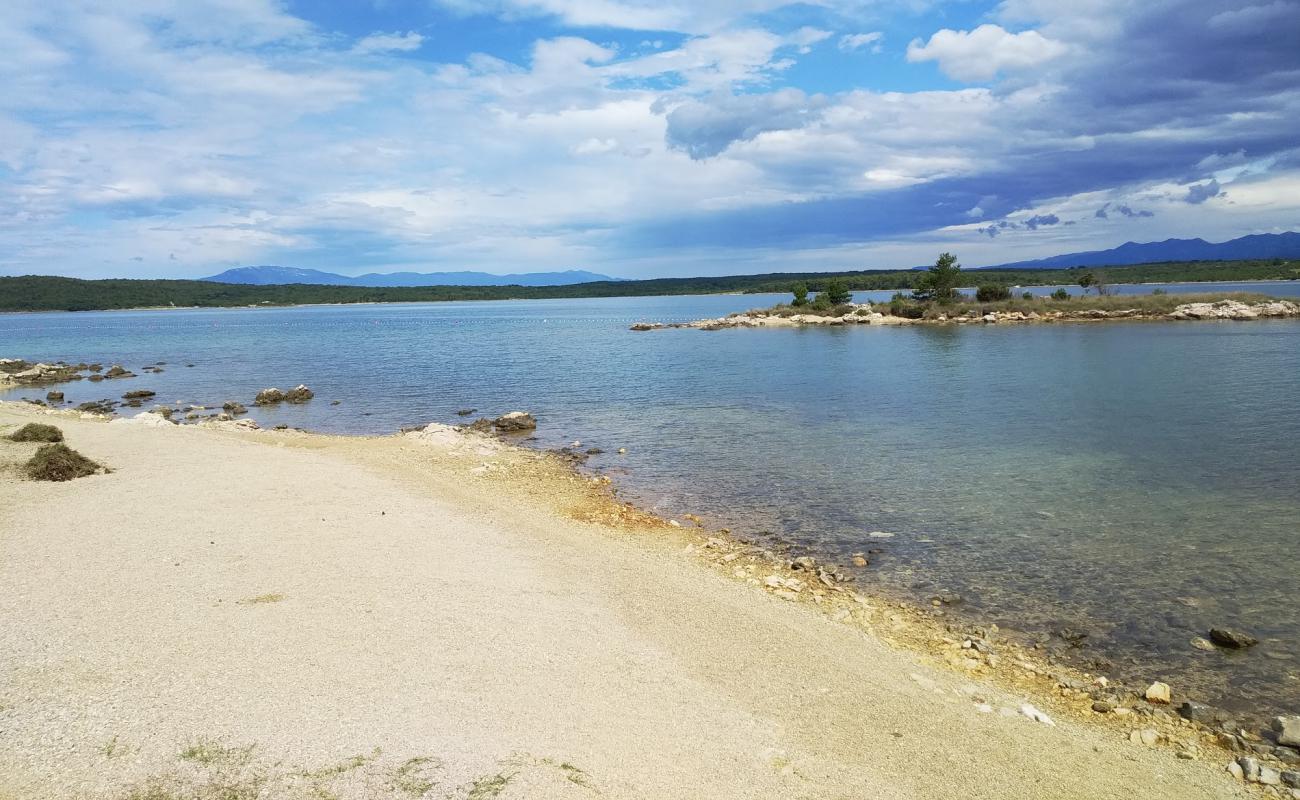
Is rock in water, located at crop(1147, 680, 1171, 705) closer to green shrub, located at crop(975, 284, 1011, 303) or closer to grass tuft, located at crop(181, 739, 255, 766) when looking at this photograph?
grass tuft, located at crop(181, 739, 255, 766)

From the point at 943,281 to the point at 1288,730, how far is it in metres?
87.1

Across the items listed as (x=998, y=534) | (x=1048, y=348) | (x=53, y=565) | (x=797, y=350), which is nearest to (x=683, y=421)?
(x=998, y=534)

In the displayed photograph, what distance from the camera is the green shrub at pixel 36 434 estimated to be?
1878cm

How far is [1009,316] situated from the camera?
7856 cm

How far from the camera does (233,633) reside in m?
7.95

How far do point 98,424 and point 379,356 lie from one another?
124 ft

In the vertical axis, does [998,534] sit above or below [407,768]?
below

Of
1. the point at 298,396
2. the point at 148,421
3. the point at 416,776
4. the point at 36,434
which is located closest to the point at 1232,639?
the point at 416,776

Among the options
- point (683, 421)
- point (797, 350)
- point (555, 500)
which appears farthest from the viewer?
point (797, 350)

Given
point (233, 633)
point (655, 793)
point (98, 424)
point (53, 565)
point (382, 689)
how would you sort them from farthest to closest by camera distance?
point (98, 424)
point (53, 565)
point (233, 633)
point (382, 689)
point (655, 793)

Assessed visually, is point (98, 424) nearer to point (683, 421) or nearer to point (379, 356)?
point (683, 421)

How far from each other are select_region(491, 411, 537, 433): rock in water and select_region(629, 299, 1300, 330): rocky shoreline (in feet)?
210

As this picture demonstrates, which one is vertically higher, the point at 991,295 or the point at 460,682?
the point at 991,295

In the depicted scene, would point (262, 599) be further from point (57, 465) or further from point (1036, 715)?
point (57, 465)
